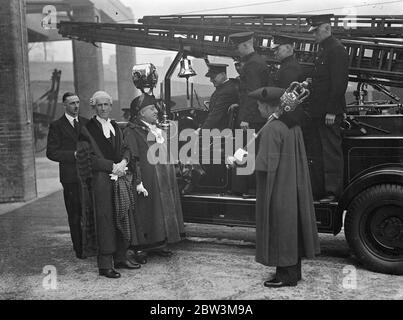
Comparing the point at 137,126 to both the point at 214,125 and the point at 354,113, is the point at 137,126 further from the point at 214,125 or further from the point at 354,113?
the point at 354,113

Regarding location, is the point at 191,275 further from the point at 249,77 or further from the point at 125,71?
the point at 125,71

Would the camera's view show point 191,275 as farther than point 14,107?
No

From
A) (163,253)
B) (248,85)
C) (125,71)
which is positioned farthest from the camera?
(125,71)

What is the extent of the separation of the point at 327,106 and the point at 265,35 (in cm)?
110

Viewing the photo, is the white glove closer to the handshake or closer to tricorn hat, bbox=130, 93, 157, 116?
the handshake

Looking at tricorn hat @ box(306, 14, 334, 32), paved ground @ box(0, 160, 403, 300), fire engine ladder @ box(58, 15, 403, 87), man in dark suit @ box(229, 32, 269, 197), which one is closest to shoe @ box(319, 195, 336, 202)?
paved ground @ box(0, 160, 403, 300)

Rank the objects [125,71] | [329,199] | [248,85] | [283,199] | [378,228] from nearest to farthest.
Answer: [283,199] → [378,228] → [329,199] → [248,85] → [125,71]

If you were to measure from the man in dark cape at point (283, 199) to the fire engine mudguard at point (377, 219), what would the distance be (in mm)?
615

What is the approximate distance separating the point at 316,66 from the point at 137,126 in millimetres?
1719

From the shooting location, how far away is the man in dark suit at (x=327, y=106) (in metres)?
4.36

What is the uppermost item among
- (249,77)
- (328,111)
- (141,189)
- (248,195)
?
(249,77)

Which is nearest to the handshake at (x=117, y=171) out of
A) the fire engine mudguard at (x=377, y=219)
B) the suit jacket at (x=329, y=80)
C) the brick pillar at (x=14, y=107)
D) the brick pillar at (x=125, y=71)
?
the suit jacket at (x=329, y=80)

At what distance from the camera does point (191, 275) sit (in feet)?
14.2

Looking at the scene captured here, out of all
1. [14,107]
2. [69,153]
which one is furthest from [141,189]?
[14,107]
